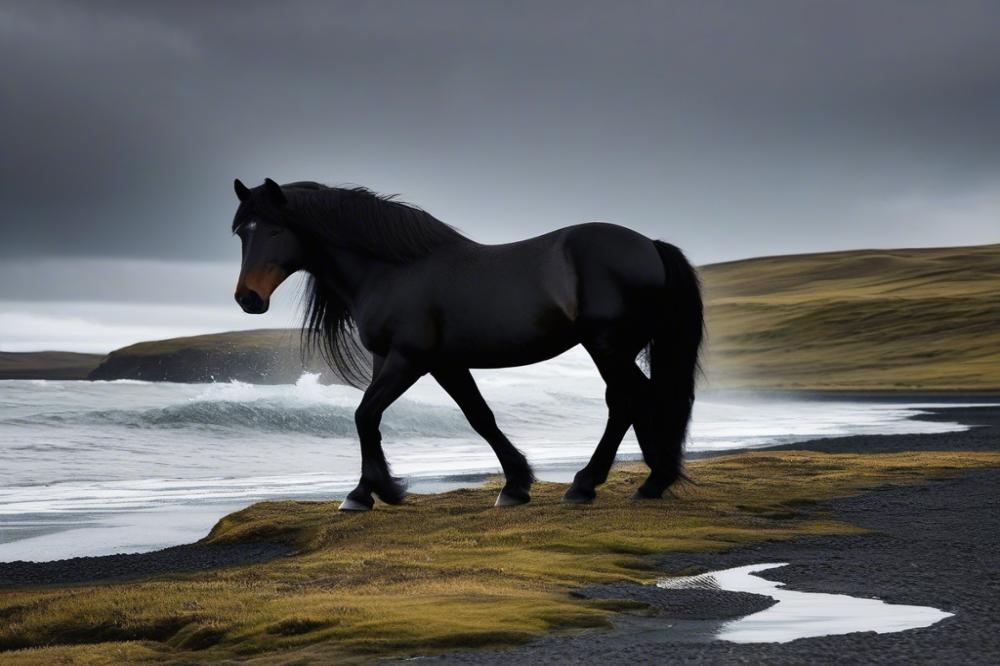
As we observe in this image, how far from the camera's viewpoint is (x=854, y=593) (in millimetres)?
5906

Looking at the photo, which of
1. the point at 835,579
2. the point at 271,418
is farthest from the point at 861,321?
the point at 835,579

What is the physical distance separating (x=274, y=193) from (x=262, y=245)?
418mm

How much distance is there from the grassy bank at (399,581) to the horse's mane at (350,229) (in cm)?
154

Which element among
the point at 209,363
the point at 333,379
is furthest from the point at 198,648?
the point at 209,363

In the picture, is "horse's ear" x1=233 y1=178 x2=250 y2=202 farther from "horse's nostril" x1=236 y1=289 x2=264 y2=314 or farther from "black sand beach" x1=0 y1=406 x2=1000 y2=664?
"black sand beach" x1=0 y1=406 x2=1000 y2=664

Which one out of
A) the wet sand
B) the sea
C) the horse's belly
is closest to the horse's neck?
the horse's belly

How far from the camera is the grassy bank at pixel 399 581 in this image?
196 inches

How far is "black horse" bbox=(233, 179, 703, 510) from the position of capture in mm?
9422

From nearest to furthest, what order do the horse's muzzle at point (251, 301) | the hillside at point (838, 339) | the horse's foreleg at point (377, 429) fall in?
1. the horse's foreleg at point (377, 429)
2. the horse's muzzle at point (251, 301)
3. the hillside at point (838, 339)

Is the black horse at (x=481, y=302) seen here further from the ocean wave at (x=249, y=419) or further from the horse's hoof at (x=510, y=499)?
the ocean wave at (x=249, y=419)

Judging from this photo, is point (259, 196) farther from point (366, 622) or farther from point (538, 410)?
point (538, 410)

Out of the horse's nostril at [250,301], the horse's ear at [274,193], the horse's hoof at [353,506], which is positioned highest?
the horse's ear at [274,193]

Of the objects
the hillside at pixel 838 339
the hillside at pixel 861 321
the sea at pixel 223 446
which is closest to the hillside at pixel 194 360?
the hillside at pixel 838 339

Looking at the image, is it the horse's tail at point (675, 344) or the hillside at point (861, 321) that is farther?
the hillside at point (861, 321)
